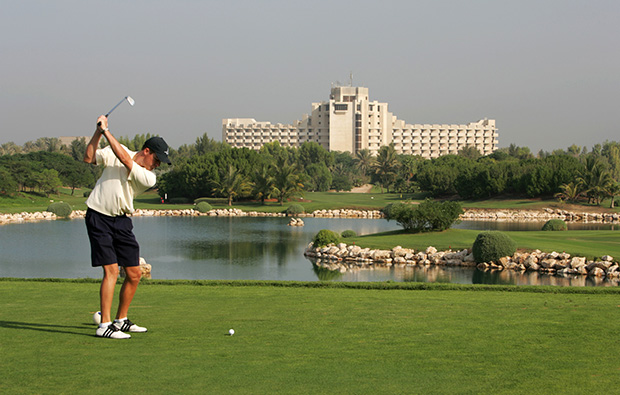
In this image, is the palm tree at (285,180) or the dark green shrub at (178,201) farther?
the dark green shrub at (178,201)

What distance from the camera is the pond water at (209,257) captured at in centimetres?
2095

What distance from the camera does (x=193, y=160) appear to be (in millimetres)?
76125

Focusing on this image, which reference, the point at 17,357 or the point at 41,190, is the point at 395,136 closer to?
the point at 41,190

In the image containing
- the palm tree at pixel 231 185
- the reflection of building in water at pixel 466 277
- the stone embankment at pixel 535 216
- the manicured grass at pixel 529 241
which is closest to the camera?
the reflection of building in water at pixel 466 277

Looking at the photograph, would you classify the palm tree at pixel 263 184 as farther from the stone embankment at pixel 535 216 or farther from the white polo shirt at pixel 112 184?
the white polo shirt at pixel 112 184

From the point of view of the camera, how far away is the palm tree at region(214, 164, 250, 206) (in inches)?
2670

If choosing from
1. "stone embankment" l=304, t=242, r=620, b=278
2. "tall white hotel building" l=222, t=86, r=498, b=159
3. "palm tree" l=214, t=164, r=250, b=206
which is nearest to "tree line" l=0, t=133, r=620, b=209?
"palm tree" l=214, t=164, r=250, b=206

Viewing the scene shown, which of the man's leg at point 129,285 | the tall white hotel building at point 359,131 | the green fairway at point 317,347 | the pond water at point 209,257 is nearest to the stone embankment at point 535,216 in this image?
the pond water at point 209,257

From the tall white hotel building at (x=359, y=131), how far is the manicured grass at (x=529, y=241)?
147970 millimetres

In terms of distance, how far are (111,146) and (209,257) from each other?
21.4m

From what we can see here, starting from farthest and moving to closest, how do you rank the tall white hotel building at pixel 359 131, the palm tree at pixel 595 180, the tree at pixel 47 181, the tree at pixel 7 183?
the tall white hotel building at pixel 359 131 → the tree at pixel 47 181 → the tree at pixel 7 183 → the palm tree at pixel 595 180

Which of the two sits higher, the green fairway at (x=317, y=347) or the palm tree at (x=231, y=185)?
the palm tree at (x=231, y=185)

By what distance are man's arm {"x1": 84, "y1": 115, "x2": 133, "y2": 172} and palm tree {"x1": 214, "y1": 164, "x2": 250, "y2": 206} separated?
6152 cm

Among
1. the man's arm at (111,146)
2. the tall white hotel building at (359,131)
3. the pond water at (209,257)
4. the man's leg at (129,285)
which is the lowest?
the pond water at (209,257)
